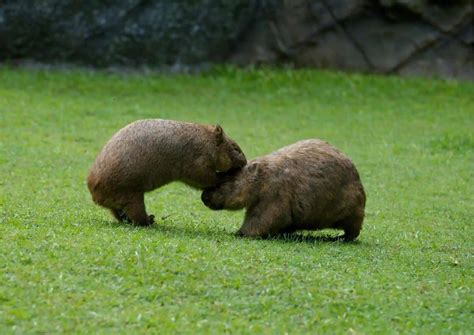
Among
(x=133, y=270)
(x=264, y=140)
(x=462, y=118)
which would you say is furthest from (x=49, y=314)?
(x=462, y=118)

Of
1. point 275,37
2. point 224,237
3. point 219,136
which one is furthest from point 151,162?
point 275,37

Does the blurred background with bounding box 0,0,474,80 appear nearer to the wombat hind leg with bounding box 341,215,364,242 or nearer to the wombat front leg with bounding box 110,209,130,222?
the wombat front leg with bounding box 110,209,130,222

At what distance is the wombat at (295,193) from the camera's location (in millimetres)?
8836

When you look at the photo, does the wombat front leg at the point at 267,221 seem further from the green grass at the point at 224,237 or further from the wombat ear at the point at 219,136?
the wombat ear at the point at 219,136

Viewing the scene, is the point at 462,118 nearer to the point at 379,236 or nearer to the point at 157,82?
the point at 157,82

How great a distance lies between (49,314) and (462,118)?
42.6 feet

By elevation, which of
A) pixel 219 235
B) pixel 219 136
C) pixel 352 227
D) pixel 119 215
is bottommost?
pixel 352 227

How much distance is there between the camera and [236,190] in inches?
354

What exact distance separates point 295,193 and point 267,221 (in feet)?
1.12

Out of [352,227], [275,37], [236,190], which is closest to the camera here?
[236,190]

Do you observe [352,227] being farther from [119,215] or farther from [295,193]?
[119,215]

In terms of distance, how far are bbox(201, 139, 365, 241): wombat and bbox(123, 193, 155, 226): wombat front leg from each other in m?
0.64

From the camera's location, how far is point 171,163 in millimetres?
8875

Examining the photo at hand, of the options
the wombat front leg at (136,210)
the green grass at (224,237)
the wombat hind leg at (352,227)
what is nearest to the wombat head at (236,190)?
the green grass at (224,237)
